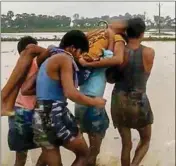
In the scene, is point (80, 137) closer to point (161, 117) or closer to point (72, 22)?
point (72, 22)

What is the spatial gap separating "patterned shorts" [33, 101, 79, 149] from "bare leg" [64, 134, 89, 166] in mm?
36

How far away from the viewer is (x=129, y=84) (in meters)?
4.24

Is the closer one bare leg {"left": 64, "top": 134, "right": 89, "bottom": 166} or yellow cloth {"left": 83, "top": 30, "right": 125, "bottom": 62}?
bare leg {"left": 64, "top": 134, "right": 89, "bottom": 166}

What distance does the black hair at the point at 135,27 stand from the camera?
13.7 ft

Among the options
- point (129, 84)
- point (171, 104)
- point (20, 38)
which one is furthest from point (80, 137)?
point (171, 104)

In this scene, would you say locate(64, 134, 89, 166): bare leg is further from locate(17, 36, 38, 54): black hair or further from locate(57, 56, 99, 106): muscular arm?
locate(17, 36, 38, 54): black hair

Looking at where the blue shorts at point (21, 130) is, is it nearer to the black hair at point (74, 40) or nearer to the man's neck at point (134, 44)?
the black hair at point (74, 40)

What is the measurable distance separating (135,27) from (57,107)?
103 centimetres

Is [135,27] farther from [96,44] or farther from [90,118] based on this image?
[90,118]

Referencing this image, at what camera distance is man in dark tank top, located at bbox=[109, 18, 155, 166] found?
13.7 ft

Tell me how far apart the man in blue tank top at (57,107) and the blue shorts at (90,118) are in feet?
1.53

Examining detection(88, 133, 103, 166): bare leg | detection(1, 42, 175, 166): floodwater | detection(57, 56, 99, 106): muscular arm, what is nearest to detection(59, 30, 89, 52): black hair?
detection(57, 56, 99, 106): muscular arm

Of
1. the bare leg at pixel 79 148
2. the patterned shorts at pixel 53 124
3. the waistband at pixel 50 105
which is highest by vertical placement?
the waistband at pixel 50 105

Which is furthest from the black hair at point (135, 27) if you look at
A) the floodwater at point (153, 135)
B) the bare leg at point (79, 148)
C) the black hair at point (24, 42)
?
the bare leg at point (79, 148)
